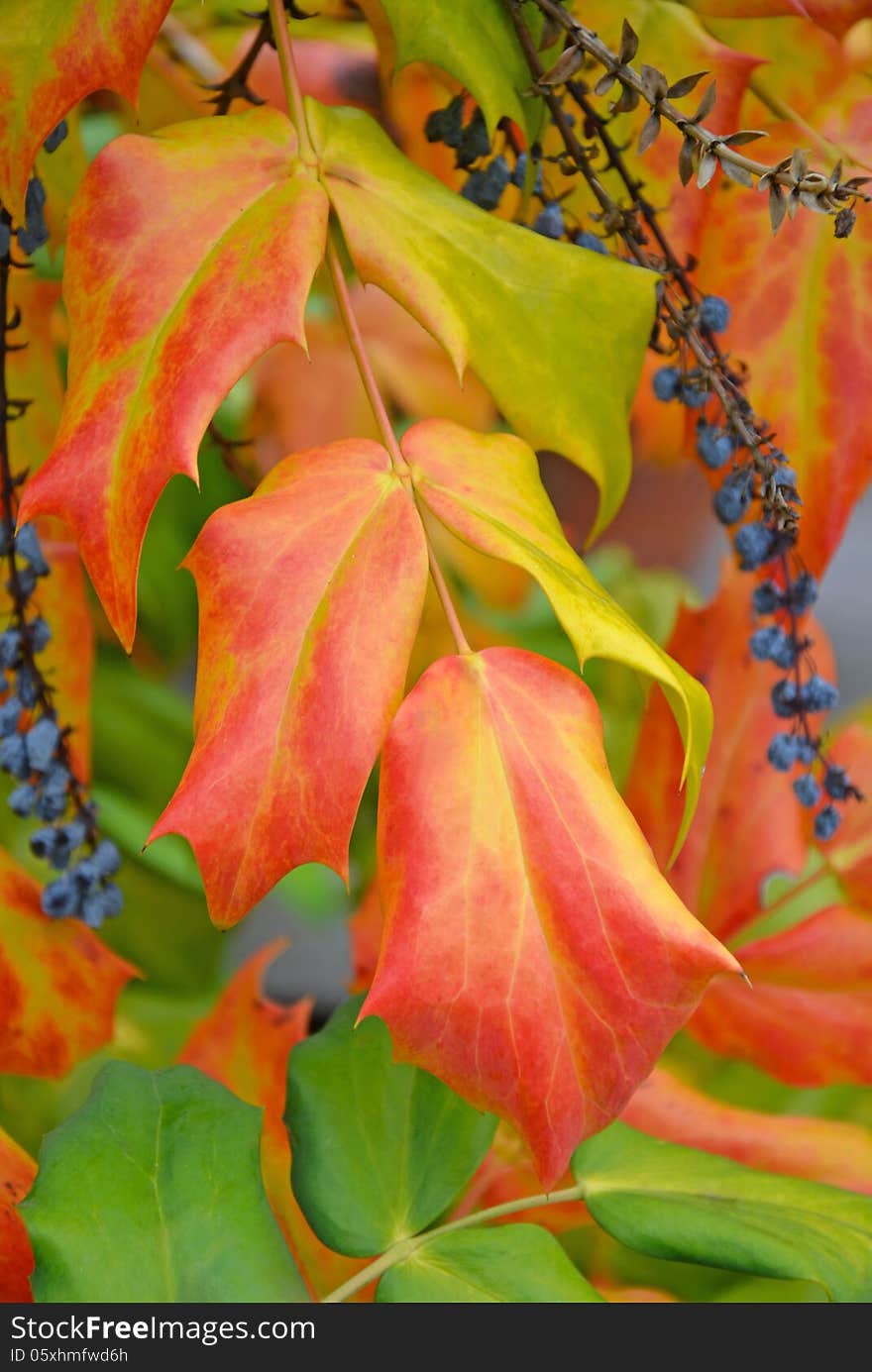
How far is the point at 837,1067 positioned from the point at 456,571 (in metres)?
0.25

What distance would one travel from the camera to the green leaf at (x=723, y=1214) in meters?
0.33

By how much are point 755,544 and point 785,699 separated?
0.05 meters

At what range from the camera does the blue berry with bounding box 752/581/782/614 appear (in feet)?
1.25

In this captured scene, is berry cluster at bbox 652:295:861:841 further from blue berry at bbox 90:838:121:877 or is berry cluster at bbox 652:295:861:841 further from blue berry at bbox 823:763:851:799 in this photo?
blue berry at bbox 90:838:121:877

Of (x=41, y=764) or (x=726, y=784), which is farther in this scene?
(x=726, y=784)

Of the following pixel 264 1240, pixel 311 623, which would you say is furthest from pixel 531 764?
pixel 264 1240

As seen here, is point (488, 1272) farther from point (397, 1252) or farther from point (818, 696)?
point (818, 696)

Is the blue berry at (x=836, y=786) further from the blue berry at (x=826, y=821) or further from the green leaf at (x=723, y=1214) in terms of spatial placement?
the green leaf at (x=723, y=1214)

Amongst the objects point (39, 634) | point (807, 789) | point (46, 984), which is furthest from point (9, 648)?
point (807, 789)

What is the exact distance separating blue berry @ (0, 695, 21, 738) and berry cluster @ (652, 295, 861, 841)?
199mm

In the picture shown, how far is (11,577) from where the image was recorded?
33 cm

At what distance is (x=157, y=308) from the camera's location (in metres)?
0.29

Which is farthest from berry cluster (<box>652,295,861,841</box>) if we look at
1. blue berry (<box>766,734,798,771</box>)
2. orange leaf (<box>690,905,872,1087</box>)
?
orange leaf (<box>690,905,872,1087</box>)

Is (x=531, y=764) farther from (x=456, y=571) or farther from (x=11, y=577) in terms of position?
(x=456, y=571)
